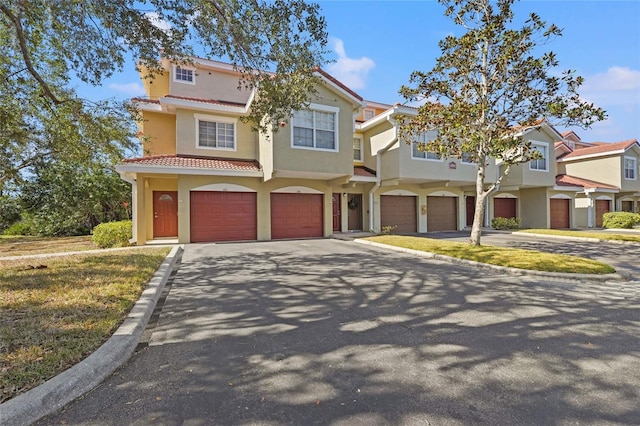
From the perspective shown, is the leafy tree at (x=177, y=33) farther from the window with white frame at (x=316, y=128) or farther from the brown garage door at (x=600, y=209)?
the brown garage door at (x=600, y=209)

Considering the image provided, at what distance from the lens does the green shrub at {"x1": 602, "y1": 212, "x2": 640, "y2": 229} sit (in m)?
22.0

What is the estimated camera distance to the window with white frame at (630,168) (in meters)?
24.6

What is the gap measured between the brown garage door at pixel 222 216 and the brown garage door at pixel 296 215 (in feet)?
3.61

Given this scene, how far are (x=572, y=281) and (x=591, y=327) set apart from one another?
351cm

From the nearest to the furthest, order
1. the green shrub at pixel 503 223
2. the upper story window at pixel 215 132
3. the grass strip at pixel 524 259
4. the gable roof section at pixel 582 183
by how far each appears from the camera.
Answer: the grass strip at pixel 524 259
the upper story window at pixel 215 132
the green shrub at pixel 503 223
the gable roof section at pixel 582 183

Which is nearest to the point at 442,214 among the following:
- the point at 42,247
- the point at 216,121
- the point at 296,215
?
the point at 296,215

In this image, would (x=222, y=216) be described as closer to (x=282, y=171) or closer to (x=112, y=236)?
(x=282, y=171)

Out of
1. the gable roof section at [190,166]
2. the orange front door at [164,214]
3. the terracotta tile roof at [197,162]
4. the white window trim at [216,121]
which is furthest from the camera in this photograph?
the orange front door at [164,214]

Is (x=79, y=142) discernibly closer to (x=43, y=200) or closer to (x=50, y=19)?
(x=50, y=19)

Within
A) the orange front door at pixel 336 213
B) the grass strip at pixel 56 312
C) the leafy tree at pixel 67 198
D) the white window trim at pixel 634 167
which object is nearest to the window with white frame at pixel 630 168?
the white window trim at pixel 634 167

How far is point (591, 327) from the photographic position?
4.43m

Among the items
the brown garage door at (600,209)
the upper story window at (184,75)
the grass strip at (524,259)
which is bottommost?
the grass strip at (524,259)

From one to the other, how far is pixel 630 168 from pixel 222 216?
30.8 metres

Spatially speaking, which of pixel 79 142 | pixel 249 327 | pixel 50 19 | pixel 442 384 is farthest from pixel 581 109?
pixel 79 142
